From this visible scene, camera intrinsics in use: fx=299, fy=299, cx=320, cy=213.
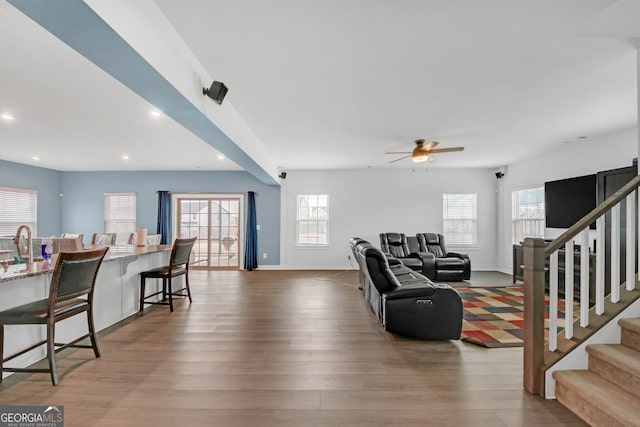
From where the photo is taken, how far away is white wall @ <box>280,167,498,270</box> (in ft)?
26.3

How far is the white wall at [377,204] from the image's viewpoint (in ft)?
26.3

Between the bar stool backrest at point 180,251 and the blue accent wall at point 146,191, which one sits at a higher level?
the blue accent wall at point 146,191

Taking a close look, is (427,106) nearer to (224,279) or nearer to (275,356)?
(275,356)

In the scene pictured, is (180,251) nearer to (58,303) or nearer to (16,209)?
(58,303)

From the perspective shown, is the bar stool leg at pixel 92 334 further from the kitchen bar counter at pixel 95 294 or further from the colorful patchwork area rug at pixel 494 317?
the colorful patchwork area rug at pixel 494 317

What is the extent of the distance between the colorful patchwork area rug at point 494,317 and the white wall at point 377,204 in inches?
106

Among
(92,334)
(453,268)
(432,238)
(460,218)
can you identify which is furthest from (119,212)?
(460,218)

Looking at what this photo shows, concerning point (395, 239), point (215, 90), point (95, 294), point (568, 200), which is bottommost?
point (95, 294)

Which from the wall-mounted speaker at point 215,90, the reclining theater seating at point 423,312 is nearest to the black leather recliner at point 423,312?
the reclining theater seating at point 423,312

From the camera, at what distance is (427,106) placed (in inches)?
146

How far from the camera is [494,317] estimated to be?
13.0 feet

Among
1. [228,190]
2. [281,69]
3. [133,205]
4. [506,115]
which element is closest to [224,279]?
[228,190]
